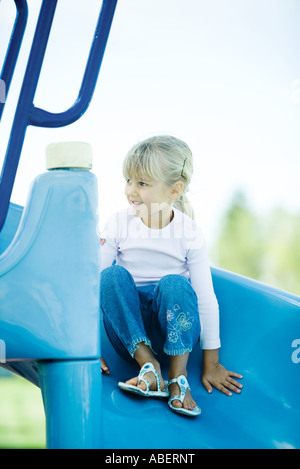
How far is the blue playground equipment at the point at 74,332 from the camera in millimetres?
799

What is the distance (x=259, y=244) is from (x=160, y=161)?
13.5 meters

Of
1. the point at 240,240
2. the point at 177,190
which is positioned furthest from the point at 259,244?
the point at 177,190

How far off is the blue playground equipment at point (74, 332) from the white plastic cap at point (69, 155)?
0.01 meters

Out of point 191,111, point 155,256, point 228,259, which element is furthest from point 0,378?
point 228,259

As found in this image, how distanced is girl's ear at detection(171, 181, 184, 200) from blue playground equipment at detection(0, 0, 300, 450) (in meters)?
0.46

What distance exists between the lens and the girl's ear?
135cm

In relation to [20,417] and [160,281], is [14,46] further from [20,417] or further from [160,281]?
[20,417]

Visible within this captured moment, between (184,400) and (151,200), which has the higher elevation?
(151,200)

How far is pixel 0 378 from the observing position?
292 inches

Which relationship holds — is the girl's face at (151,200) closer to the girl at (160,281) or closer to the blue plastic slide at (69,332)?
the girl at (160,281)

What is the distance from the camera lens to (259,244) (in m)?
14.4

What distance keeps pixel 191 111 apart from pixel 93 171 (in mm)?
9738

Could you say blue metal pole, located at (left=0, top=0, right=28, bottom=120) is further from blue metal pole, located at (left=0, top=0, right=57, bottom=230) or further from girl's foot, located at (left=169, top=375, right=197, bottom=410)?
girl's foot, located at (left=169, top=375, right=197, bottom=410)

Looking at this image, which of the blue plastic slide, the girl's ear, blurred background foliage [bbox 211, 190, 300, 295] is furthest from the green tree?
the blue plastic slide
